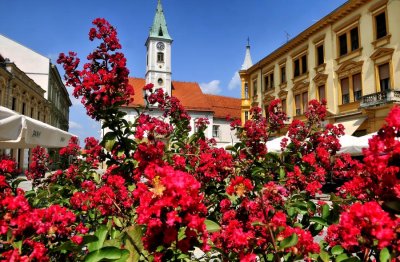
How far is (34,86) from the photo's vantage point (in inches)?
1019

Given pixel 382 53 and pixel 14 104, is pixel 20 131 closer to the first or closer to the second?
pixel 382 53

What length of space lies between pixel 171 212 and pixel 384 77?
18.0m

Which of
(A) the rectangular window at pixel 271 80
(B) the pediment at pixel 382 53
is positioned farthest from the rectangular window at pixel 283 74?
(B) the pediment at pixel 382 53

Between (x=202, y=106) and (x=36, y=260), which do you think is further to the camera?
(x=202, y=106)

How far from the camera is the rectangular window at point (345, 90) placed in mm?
18375

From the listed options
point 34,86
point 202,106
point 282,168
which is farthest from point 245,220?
point 202,106

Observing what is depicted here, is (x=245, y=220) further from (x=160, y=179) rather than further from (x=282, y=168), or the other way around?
(x=282, y=168)

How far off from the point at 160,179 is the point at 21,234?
809 millimetres

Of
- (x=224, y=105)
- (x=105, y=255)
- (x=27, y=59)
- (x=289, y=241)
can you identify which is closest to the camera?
(x=105, y=255)

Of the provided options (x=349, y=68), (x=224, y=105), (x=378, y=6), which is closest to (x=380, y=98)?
(x=349, y=68)

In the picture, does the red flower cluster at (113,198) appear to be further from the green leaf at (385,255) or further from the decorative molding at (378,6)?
the decorative molding at (378,6)

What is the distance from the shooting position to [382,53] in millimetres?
15836

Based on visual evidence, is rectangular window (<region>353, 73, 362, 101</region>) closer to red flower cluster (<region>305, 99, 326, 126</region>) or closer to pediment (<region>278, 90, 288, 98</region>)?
pediment (<region>278, 90, 288, 98</region>)

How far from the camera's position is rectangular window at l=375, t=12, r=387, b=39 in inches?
626
